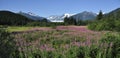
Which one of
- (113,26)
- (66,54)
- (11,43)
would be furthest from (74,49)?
(113,26)

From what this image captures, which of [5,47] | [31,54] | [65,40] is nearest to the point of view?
[5,47]

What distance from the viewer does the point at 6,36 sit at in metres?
4.74

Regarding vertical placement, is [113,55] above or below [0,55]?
below

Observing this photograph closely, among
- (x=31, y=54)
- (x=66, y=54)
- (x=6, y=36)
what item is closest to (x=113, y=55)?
(x=66, y=54)

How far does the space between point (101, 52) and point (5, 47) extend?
205 inches

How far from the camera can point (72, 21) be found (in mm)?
120688

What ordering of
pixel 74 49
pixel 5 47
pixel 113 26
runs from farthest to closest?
pixel 113 26 → pixel 74 49 → pixel 5 47

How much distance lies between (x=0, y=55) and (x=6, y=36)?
88cm

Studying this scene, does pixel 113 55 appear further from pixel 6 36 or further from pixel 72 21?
pixel 72 21

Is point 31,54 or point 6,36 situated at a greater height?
point 6,36

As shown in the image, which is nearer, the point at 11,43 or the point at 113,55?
the point at 11,43

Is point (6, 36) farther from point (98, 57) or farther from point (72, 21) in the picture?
point (72, 21)

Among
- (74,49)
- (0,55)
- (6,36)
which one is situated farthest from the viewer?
(74,49)

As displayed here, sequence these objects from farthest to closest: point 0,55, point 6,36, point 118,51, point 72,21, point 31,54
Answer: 1. point 72,21
2. point 118,51
3. point 31,54
4. point 6,36
5. point 0,55
